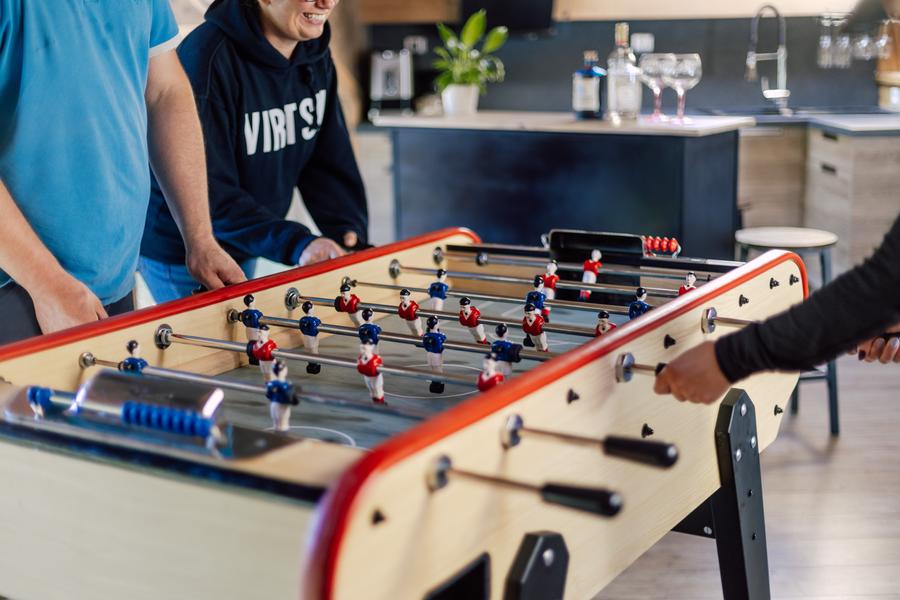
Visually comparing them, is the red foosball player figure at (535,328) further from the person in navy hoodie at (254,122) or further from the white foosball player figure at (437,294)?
the person in navy hoodie at (254,122)

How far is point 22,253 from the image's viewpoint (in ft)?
5.77

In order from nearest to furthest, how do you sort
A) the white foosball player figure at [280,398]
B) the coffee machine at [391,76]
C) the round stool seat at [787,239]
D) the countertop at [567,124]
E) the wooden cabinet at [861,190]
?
the white foosball player figure at [280,398]
the round stool seat at [787,239]
the countertop at [567,124]
the wooden cabinet at [861,190]
the coffee machine at [391,76]

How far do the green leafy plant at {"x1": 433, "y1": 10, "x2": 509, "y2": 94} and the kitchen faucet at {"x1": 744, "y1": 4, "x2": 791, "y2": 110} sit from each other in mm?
1451

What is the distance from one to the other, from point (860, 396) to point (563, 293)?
2.14 metres

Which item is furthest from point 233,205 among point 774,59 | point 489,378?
point 774,59

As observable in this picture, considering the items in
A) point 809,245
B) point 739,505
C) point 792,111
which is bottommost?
point 739,505

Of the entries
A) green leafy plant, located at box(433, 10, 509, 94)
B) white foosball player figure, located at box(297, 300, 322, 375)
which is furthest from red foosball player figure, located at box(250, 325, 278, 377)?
green leafy plant, located at box(433, 10, 509, 94)

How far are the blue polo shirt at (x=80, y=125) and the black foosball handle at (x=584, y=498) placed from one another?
1.28 m

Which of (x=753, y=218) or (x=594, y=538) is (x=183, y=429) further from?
(x=753, y=218)

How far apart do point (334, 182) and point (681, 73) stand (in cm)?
189

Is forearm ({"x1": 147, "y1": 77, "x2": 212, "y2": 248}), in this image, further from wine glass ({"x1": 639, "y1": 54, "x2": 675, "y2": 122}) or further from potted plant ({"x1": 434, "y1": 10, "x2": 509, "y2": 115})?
potted plant ({"x1": 434, "y1": 10, "x2": 509, "y2": 115})

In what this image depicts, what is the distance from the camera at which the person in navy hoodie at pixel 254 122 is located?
8.48ft

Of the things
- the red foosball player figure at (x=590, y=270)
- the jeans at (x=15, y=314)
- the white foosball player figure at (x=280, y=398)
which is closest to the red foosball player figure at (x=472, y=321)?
the red foosball player figure at (x=590, y=270)

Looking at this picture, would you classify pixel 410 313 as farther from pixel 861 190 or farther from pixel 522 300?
pixel 861 190
